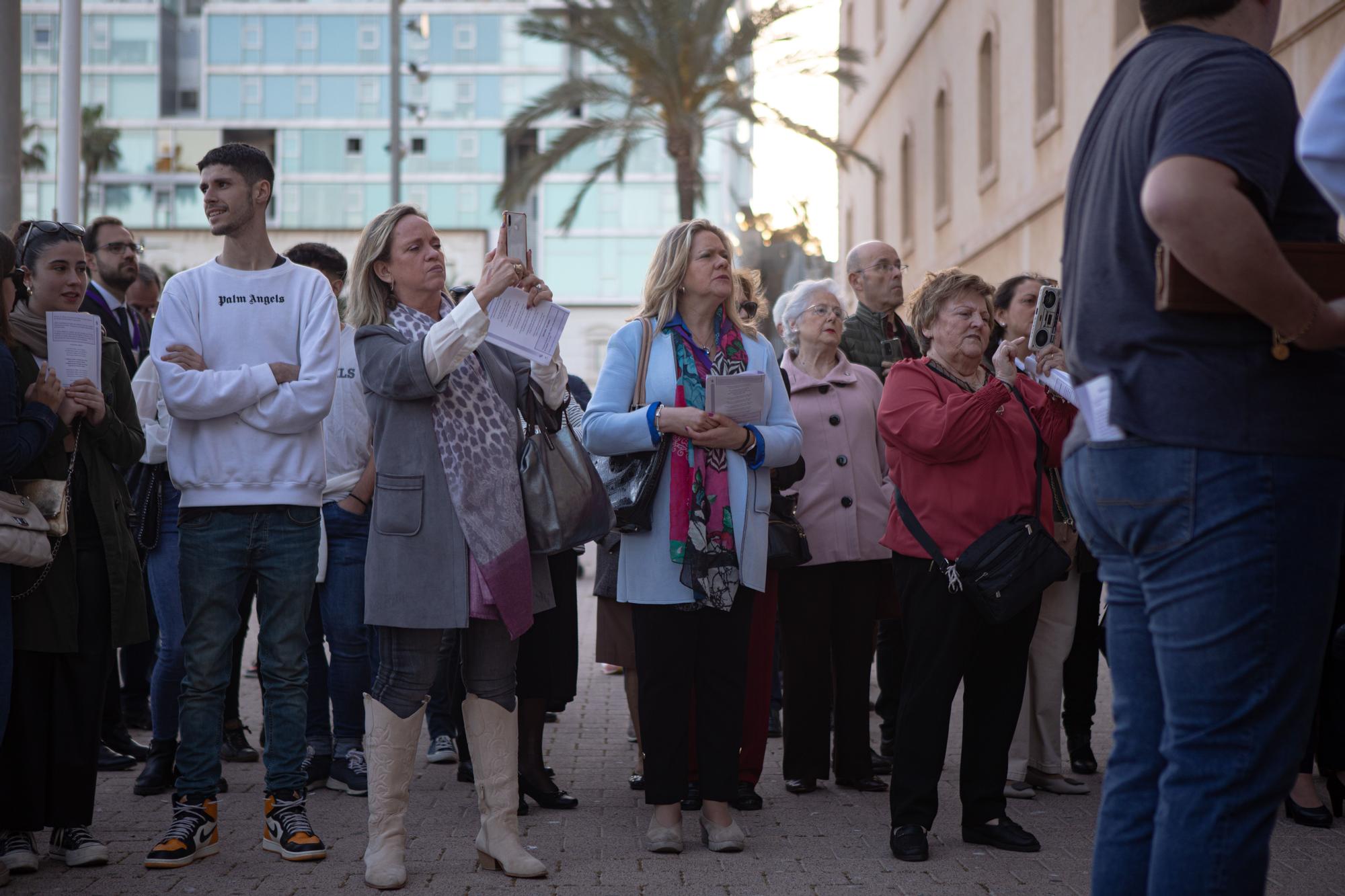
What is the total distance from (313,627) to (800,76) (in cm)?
2073

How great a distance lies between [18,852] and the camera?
5125mm

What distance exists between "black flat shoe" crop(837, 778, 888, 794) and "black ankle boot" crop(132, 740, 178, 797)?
3073 millimetres

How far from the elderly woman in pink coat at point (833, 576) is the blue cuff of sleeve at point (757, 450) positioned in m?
1.09

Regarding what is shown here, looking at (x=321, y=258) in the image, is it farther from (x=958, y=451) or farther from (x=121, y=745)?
(x=958, y=451)

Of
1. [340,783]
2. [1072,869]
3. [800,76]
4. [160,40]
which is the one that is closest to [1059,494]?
[1072,869]

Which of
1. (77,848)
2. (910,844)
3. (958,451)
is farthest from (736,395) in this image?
(77,848)

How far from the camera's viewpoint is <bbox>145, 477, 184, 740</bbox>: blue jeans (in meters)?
6.50

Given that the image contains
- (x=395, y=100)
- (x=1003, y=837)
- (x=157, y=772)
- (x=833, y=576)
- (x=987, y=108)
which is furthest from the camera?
(x=395, y=100)

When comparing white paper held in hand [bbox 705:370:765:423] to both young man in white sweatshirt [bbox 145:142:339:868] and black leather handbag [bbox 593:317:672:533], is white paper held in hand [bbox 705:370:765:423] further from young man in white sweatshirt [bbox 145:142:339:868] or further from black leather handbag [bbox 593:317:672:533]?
young man in white sweatshirt [bbox 145:142:339:868]

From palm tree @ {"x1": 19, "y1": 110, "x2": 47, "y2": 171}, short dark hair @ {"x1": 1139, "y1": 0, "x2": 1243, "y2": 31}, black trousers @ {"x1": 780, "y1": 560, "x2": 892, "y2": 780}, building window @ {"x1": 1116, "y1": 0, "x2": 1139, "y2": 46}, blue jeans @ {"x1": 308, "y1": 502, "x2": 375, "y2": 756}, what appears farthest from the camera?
palm tree @ {"x1": 19, "y1": 110, "x2": 47, "y2": 171}

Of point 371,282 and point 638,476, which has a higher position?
point 371,282

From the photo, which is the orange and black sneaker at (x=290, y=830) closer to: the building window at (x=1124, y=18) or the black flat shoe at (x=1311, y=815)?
the black flat shoe at (x=1311, y=815)

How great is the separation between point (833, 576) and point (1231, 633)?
4083 mm

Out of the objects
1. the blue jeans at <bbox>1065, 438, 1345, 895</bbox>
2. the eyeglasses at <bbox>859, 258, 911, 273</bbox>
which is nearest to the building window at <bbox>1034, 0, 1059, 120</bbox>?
the eyeglasses at <bbox>859, 258, 911, 273</bbox>
